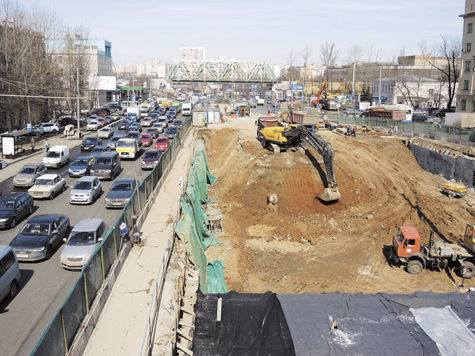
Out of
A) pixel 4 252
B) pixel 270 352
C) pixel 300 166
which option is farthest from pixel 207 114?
pixel 270 352

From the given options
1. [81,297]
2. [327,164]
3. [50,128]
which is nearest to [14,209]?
[81,297]

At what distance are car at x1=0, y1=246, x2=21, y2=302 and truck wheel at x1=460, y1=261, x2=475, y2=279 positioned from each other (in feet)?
67.8

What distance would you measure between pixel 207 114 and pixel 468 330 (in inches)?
2302

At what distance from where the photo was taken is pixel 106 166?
32.7m

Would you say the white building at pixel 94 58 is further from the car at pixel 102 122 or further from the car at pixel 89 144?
the car at pixel 89 144

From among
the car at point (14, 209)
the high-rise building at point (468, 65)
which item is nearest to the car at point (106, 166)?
the car at point (14, 209)

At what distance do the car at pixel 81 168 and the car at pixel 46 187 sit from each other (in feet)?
12.1

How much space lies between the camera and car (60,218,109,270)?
17391 mm

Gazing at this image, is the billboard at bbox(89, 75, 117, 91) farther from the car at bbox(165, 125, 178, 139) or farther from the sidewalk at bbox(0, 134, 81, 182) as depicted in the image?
the car at bbox(165, 125, 178, 139)

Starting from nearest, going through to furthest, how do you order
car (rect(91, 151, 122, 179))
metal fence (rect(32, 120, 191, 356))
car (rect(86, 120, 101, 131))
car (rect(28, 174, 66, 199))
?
metal fence (rect(32, 120, 191, 356))
car (rect(28, 174, 66, 199))
car (rect(91, 151, 122, 179))
car (rect(86, 120, 101, 131))

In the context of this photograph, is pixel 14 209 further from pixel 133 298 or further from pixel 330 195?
pixel 330 195

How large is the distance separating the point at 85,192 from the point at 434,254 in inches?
771

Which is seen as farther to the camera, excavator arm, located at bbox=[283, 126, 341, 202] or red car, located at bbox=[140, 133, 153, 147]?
red car, located at bbox=[140, 133, 153, 147]

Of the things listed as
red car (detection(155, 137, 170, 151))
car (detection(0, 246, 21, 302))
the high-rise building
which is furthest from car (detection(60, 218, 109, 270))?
the high-rise building
